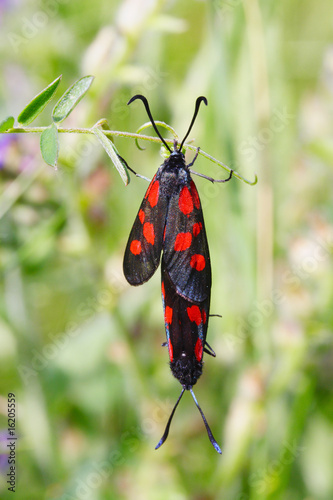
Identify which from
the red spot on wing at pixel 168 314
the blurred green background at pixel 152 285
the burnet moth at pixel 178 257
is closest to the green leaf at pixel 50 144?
the burnet moth at pixel 178 257

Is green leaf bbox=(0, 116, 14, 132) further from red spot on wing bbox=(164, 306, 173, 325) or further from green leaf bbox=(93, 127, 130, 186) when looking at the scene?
red spot on wing bbox=(164, 306, 173, 325)

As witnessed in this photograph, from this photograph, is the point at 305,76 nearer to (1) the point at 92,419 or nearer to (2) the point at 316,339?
(2) the point at 316,339

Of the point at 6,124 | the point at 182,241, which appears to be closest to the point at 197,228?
the point at 182,241

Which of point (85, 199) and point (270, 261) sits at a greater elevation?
point (85, 199)

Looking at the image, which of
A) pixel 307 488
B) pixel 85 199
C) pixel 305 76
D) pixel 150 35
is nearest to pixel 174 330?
pixel 85 199

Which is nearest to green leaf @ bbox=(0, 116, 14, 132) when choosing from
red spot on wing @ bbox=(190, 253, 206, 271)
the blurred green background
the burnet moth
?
the burnet moth

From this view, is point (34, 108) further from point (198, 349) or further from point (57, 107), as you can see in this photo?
point (198, 349)
